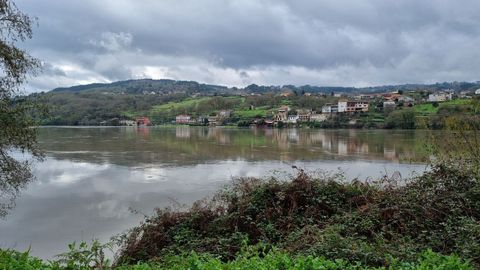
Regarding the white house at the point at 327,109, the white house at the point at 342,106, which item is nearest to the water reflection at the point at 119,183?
the white house at the point at 342,106

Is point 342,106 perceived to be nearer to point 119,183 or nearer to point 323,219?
point 119,183

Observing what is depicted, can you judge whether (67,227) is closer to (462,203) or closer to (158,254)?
(158,254)

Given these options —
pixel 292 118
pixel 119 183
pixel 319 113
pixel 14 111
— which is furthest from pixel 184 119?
pixel 14 111

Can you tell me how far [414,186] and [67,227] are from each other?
37.3 feet

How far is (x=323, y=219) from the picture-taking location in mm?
9250

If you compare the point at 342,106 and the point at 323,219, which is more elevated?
the point at 342,106

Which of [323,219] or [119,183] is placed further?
[119,183]

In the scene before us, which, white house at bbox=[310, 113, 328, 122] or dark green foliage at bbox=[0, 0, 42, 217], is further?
white house at bbox=[310, 113, 328, 122]

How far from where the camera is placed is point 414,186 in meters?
9.59

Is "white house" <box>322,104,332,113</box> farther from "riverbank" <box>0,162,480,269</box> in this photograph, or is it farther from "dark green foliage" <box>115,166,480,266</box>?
"dark green foliage" <box>115,166,480,266</box>

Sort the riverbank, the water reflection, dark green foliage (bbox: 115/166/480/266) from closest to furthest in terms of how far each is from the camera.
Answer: the riverbank < dark green foliage (bbox: 115/166/480/266) < the water reflection

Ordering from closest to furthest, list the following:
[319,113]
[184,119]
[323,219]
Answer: [323,219] < [319,113] < [184,119]

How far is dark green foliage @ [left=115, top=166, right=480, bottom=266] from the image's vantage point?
7442 millimetres

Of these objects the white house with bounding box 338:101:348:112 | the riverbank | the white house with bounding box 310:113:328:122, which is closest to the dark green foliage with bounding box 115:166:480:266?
the riverbank
